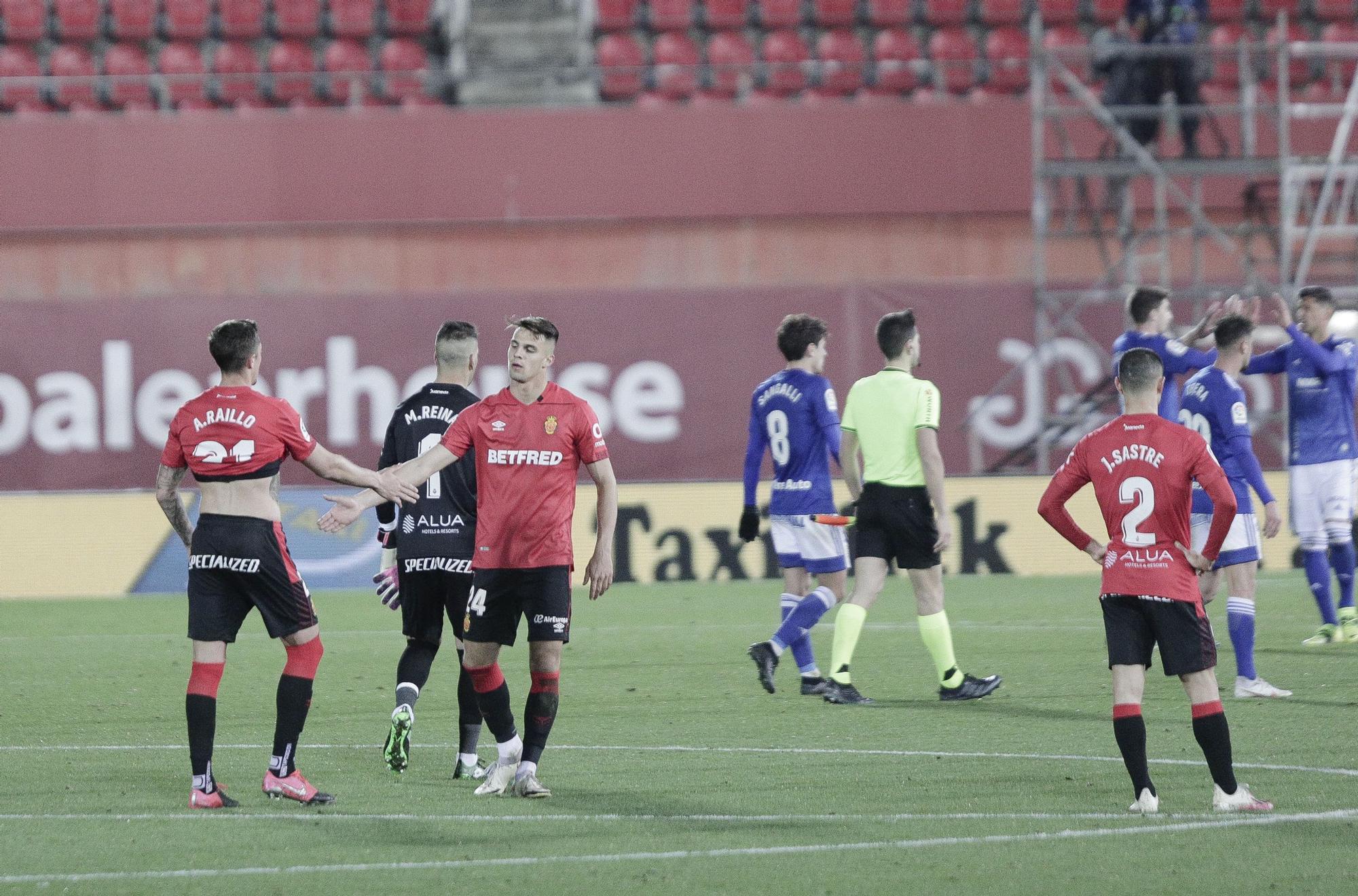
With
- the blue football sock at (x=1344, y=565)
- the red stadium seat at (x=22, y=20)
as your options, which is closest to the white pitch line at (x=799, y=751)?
the blue football sock at (x=1344, y=565)

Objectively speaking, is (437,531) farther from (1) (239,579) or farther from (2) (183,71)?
(2) (183,71)

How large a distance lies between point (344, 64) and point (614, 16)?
3274 millimetres

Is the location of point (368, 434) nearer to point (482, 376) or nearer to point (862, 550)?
point (482, 376)

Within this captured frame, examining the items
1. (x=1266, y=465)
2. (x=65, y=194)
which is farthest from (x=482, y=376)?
(x=1266, y=465)

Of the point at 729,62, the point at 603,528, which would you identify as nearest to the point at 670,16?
the point at 729,62

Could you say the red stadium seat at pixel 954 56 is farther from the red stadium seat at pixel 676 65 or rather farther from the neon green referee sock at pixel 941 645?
the neon green referee sock at pixel 941 645

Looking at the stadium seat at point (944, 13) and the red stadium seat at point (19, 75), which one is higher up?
the stadium seat at point (944, 13)

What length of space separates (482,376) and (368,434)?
4.46 ft

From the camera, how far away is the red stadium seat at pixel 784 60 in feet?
70.0

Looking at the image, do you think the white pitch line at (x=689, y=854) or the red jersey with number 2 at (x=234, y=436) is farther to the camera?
the red jersey with number 2 at (x=234, y=436)

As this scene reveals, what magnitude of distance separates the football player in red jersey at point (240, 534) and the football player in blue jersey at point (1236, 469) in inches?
188

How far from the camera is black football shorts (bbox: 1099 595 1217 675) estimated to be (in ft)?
21.4

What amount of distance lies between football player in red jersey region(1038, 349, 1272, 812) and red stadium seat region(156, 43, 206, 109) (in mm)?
16150

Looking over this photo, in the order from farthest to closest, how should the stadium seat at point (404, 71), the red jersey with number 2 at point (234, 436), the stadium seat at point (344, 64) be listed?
the stadium seat at point (344, 64) → the stadium seat at point (404, 71) → the red jersey with number 2 at point (234, 436)
